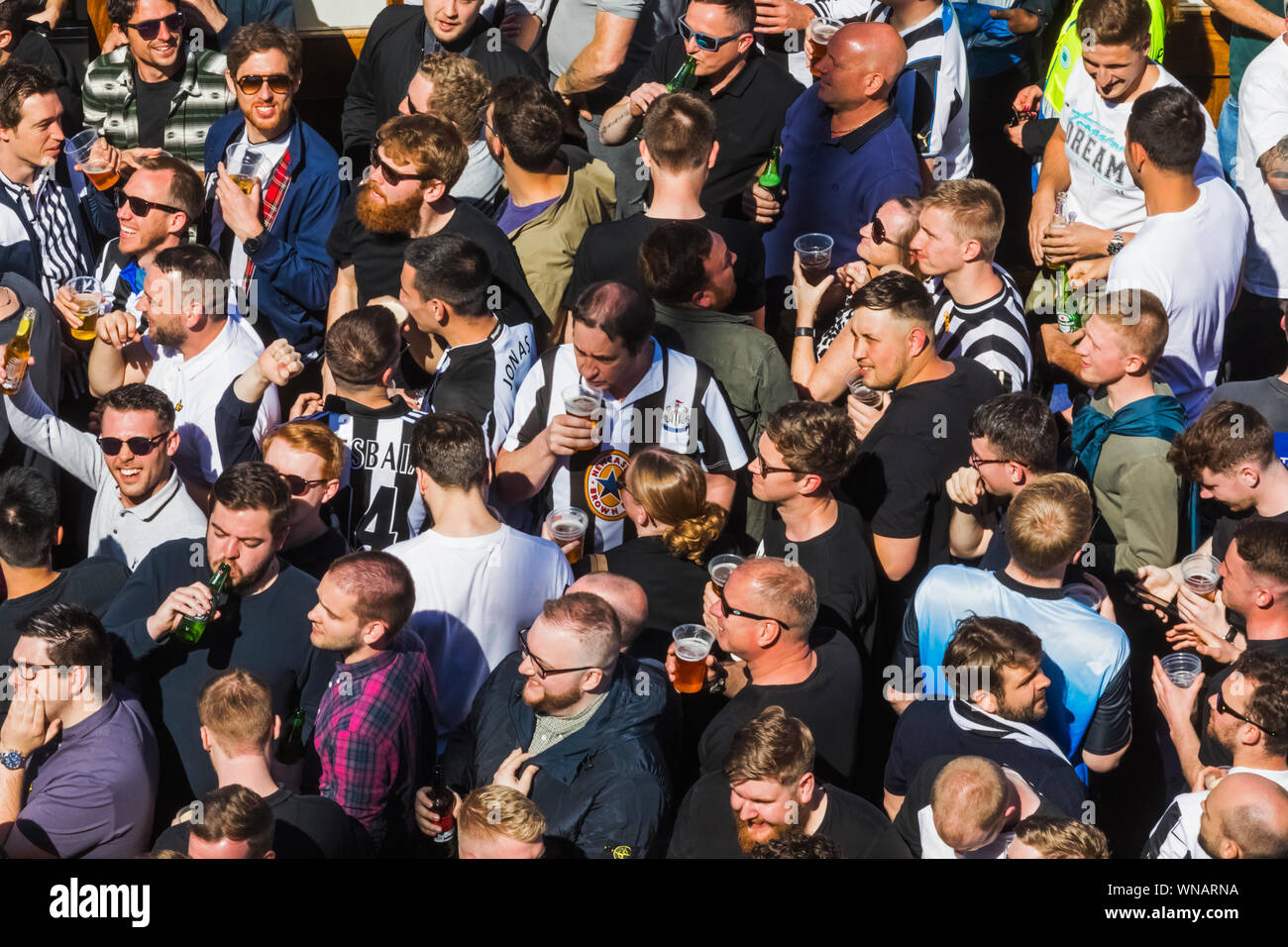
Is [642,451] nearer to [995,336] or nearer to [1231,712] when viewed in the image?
[995,336]

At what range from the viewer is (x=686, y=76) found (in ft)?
21.2

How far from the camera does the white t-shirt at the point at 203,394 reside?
5484 millimetres

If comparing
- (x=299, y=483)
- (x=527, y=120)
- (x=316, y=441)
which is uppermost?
(x=527, y=120)

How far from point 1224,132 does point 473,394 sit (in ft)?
13.5

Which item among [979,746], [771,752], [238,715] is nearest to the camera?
[771,752]

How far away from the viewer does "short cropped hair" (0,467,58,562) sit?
484 cm

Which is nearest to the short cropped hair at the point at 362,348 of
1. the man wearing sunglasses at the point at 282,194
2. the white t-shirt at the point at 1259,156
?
the man wearing sunglasses at the point at 282,194

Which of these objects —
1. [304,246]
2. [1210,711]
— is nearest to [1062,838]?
[1210,711]

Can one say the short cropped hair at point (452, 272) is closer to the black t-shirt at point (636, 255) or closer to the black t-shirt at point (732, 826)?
the black t-shirt at point (636, 255)

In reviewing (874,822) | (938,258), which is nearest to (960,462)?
(938,258)

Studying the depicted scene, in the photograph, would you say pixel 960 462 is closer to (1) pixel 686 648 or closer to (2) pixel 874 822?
(1) pixel 686 648

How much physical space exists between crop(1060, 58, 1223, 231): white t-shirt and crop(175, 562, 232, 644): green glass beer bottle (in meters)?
4.06

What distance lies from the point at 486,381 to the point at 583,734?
166 cm

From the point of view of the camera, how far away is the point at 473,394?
540 centimetres
